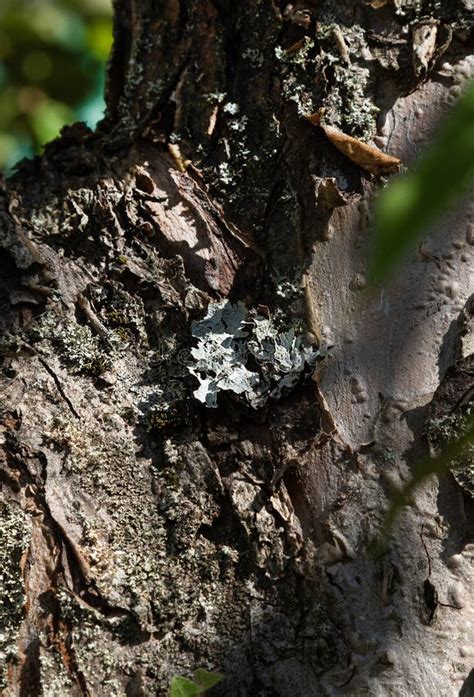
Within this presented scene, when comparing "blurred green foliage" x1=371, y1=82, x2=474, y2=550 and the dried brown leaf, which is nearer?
"blurred green foliage" x1=371, y1=82, x2=474, y2=550

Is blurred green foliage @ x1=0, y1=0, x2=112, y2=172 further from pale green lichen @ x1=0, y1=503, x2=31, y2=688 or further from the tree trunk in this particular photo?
pale green lichen @ x1=0, y1=503, x2=31, y2=688

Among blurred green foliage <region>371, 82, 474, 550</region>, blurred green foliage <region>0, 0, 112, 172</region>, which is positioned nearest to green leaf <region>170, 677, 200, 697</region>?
blurred green foliage <region>371, 82, 474, 550</region>

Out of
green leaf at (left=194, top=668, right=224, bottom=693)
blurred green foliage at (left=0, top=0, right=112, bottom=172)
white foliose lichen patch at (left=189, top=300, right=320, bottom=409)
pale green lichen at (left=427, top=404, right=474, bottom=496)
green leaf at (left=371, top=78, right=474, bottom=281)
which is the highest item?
blurred green foliage at (left=0, top=0, right=112, bottom=172)

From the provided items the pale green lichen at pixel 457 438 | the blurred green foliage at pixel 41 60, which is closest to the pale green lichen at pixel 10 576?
the pale green lichen at pixel 457 438

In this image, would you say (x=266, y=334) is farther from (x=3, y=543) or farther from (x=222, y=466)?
(x=3, y=543)

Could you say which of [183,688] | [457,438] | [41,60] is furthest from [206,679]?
[41,60]

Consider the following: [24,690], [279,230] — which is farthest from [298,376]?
[24,690]

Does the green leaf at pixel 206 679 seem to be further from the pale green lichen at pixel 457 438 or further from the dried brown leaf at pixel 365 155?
the dried brown leaf at pixel 365 155

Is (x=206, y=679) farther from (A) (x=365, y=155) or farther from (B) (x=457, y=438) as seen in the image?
(A) (x=365, y=155)
